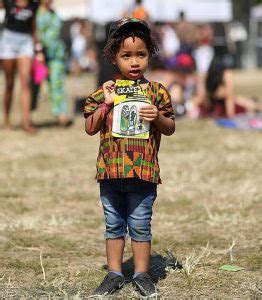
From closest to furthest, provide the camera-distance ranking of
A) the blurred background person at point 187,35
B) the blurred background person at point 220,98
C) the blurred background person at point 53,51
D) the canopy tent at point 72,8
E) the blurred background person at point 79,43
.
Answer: the blurred background person at point 53,51 → the blurred background person at point 220,98 → the blurred background person at point 187,35 → the blurred background person at point 79,43 → the canopy tent at point 72,8

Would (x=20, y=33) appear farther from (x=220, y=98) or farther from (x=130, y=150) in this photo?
(x=130, y=150)

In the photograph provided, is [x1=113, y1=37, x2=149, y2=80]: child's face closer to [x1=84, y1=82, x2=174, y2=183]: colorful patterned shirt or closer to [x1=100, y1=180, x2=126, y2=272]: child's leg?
[x1=84, y1=82, x2=174, y2=183]: colorful patterned shirt

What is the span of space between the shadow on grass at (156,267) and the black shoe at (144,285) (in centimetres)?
24

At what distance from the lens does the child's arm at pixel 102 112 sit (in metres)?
3.92

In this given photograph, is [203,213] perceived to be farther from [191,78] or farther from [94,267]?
[191,78]

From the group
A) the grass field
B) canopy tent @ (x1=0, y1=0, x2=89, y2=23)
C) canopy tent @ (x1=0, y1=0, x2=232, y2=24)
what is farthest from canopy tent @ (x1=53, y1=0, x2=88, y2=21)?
the grass field

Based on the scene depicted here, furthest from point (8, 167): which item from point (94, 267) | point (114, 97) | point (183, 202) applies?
point (114, 97)

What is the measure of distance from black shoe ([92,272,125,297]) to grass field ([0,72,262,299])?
5 cm

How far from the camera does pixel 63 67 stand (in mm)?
11195

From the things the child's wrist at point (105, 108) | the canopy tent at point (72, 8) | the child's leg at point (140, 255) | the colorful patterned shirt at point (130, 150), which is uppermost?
the canopy tent at point (72, 8)

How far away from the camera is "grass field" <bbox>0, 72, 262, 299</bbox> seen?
4.23m

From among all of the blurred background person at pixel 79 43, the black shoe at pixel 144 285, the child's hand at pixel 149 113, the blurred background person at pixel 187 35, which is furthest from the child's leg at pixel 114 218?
the blurred background person at pixel 79 43

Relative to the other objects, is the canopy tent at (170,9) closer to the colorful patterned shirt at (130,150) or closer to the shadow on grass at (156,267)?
the shadow on grass at (156,267)

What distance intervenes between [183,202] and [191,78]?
7.74 metres
